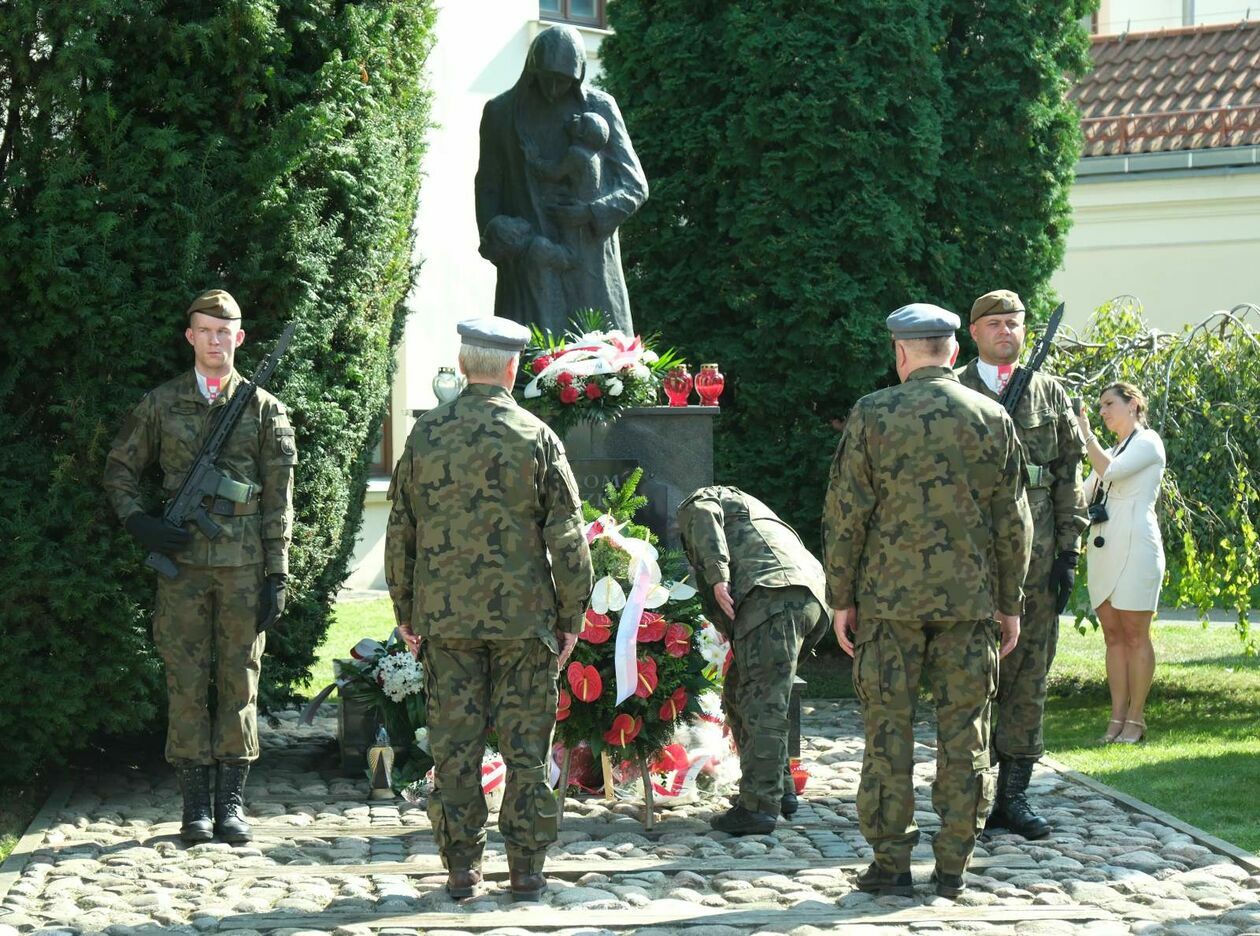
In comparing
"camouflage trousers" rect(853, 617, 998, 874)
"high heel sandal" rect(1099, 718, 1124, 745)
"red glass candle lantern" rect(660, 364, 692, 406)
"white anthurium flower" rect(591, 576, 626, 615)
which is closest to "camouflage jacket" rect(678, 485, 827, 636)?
"white anthurium flower" rect(591, 576, 626, 615)

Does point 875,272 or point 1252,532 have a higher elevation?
point 875,272

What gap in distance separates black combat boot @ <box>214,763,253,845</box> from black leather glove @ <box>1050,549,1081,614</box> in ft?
11.8

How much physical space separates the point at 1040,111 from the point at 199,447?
798cm

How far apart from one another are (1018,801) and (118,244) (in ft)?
15.3

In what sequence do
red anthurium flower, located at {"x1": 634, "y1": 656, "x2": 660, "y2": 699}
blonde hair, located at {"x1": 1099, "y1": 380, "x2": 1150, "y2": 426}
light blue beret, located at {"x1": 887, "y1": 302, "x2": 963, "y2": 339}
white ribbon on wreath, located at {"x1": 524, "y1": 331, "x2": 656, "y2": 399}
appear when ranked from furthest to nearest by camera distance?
blonde hair, located at {"x1": 1099, "y1": 380, "x2": 1150, "y2": 426} → white ribbon on wreath, located at {"x1": 524, "y1": 331, "x2": 656, "y2": 399} → red anthurium flower, located at {"x1": 634, "y1": 656, "x2": 660, "y2": 699} → light blue beret, located at {"x1": 887, "y1": 302, "x2": 963, "y2": 339}

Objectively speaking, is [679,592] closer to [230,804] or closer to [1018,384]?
[1018,384]

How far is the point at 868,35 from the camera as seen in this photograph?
12523 millimetres

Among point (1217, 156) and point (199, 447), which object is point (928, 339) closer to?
point (199, 447)

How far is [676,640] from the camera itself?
303 inches


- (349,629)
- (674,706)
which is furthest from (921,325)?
(349,629)

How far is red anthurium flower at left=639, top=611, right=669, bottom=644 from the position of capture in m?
7.61

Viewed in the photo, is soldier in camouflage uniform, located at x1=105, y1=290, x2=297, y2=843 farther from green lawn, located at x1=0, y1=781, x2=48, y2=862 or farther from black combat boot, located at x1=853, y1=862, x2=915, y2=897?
black combat boot, located at x1=853, y1=862, x2=915, y2=897

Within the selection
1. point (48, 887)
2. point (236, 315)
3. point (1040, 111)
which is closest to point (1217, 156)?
point (1040, 111)

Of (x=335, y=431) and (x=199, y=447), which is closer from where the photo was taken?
(x=199, y=447)
